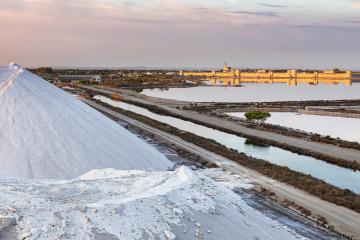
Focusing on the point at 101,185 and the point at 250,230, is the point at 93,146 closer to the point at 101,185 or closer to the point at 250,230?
the point at 101,185

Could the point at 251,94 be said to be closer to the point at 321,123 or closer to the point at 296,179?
the point at 321,123

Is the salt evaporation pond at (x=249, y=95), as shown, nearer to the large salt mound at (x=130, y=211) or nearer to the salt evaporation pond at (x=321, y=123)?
the salt evaporation pond at (x=321, y=123)

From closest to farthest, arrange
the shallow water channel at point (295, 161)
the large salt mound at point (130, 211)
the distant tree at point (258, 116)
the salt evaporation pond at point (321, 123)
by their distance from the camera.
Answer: the large salt mound at point (130, 211)
the shallow water channel at point (295, 161)
the salt evaporation pond at point (321, 123)
the distant tree at point (258, 116)

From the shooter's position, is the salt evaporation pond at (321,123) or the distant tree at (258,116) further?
the distant tree at (258,116)

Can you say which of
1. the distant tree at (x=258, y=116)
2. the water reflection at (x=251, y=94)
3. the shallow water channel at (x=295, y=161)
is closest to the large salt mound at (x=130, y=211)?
the shallow water channel at (x=295, y=161)

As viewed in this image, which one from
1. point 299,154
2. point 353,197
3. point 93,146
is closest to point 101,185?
point 93,146
